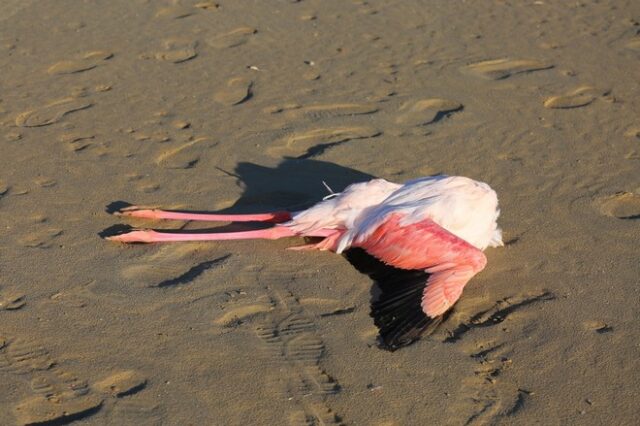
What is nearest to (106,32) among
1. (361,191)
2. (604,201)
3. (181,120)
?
(181,120)

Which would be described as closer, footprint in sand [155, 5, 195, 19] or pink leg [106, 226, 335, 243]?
pink leg [106, 226, 335, 243]

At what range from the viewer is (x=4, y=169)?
6348mm

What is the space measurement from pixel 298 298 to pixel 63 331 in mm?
1200

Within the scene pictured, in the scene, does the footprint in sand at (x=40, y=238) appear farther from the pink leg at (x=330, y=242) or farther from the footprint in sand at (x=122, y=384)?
the pink leg at (x=330, y=242)

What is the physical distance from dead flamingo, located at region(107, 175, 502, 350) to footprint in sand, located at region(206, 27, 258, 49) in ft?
10.3

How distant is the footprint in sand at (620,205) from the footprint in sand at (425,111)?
1570 mm

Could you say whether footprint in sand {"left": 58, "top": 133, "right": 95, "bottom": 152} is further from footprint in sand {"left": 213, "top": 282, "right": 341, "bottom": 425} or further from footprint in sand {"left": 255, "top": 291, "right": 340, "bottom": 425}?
footprint in sand {"left": 255, "top": 291, "right": 340, "bottom": 425}

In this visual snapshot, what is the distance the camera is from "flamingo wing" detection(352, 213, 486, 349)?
16.0ft

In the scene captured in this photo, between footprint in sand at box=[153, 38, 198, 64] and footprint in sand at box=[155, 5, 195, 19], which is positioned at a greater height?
footprint in sand at box=[155, 5, 195, 19]

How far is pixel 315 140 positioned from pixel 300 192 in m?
0.83

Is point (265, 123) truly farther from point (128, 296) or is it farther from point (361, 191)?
point (128, 296)

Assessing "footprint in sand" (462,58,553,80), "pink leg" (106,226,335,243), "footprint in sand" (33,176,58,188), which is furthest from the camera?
"footprint in sand" (462,58,553,80)

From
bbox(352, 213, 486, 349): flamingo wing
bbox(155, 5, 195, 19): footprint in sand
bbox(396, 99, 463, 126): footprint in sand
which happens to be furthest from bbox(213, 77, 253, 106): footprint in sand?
bbox(352, 213, 486, 349): flamingo wing

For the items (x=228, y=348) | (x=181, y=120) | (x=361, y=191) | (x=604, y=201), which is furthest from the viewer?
(x=181, y=120)
